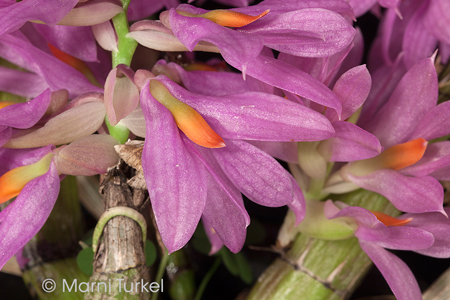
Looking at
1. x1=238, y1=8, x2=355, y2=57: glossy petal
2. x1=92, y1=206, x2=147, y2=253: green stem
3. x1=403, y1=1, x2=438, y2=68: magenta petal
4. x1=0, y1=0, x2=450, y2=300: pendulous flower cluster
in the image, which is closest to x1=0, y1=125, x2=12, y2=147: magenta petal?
x1=0, y1=0, x2=450, y2=300: pendulous flower cluster

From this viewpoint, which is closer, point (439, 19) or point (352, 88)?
point (352, 88)

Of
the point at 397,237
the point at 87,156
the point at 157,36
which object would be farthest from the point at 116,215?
the point at 397,237

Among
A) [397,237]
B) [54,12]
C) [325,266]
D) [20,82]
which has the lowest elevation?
[325,266]

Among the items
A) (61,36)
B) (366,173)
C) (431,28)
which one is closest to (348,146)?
(366,173)

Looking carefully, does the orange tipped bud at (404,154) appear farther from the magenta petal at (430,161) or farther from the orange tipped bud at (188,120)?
the orange tipped bud at (188,120)

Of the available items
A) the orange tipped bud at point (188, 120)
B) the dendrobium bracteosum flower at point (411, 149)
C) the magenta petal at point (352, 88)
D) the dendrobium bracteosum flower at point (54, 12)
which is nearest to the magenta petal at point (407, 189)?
the dendrobium bracteosum flower at point (411, 149)

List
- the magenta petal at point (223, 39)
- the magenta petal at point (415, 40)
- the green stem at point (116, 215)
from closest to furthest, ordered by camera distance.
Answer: the magenta petal at point (223, 39) → the green stem at point (116, 215) → the magenta petal at point (415, 40)

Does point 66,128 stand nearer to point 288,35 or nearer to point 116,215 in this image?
point 116,215
